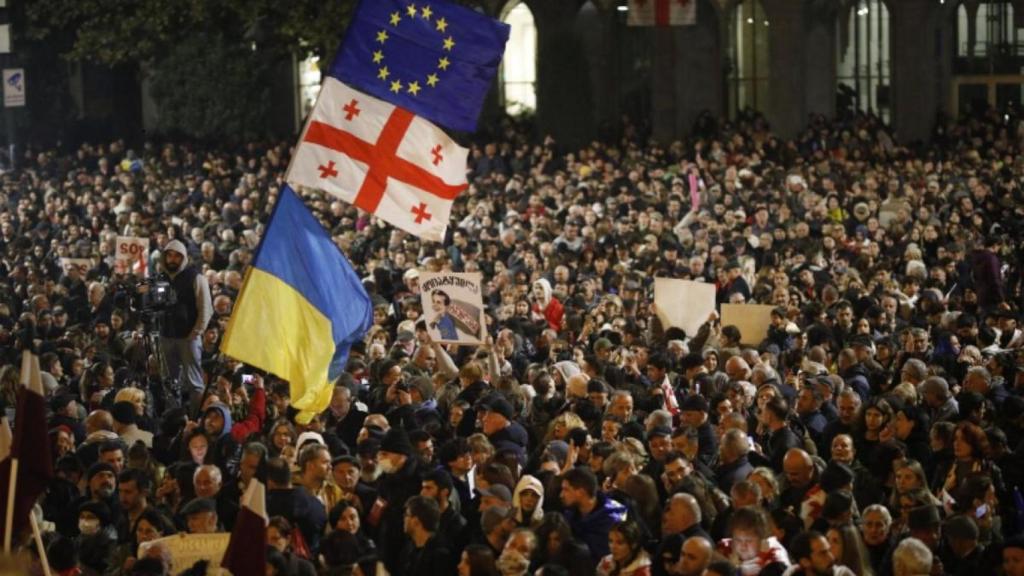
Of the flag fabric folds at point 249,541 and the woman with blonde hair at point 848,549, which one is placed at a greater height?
the flag fabric folds at point 249,541

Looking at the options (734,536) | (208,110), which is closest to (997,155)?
(208,110)

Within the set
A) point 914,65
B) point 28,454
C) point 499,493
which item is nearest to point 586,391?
point 499,493

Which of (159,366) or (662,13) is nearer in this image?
(159,366)

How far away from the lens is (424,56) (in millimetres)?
12359

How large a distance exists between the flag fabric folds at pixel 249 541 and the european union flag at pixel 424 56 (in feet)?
15.5

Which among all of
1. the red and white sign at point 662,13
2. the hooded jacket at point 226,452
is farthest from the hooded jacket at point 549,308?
the red and white sign at point 662,13

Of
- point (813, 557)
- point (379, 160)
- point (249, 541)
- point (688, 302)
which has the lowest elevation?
point (688, 302)

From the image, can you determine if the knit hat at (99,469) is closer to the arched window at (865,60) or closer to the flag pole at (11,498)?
the flag pole at (11,498)

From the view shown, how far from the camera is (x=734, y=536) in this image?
358 inches

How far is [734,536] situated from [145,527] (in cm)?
305

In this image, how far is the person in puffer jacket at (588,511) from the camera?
32.0 ft

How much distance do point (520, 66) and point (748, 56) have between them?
4.92 meters

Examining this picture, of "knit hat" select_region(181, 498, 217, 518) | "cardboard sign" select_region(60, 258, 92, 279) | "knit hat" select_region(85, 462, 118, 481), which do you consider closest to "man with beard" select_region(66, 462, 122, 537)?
"knit hat" select_region(85, 462, 118, 481)

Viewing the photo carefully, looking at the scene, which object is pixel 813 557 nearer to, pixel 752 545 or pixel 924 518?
pixel 752 545
